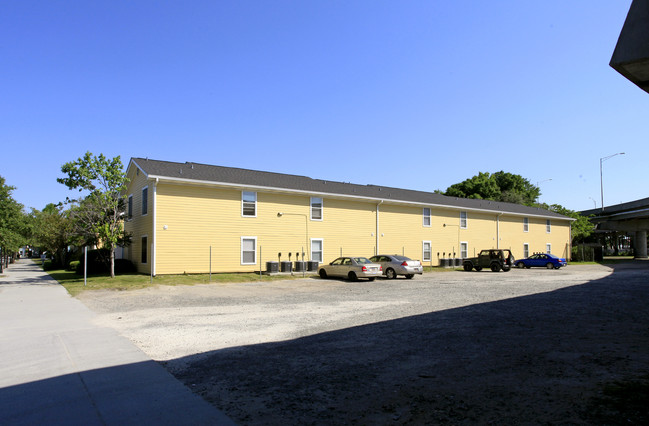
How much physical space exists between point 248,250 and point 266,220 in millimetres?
2175

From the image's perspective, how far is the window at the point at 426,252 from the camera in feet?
115

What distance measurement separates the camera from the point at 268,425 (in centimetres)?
412

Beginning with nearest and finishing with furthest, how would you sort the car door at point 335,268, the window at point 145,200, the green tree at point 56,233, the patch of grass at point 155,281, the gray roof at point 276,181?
the patch of grass at point 155,281, the window at point 145,200, the car door at point 335,268, the gray roof at point 276,181, the green tree at point 56,233

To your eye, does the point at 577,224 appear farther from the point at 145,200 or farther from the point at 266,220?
the point at 145,200

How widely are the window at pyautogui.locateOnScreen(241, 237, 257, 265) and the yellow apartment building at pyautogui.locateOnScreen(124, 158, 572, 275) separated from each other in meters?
0.06

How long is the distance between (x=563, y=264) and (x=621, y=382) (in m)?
35.6

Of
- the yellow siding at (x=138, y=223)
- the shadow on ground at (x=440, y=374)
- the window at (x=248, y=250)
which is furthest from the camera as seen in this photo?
the window at (x=248, y=250)

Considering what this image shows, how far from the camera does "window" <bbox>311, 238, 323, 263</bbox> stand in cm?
2847

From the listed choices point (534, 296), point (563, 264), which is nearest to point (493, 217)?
point (563, 264)

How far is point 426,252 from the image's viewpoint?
3531cm

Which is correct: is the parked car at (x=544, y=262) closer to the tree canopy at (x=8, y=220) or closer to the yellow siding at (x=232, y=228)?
the yellow siding at (x=232, y=228)

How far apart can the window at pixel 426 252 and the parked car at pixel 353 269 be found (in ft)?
41.1

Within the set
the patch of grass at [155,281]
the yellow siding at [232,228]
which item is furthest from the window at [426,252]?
the patch of grass at [155,281]

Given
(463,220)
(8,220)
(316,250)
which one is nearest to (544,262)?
(463,220)
